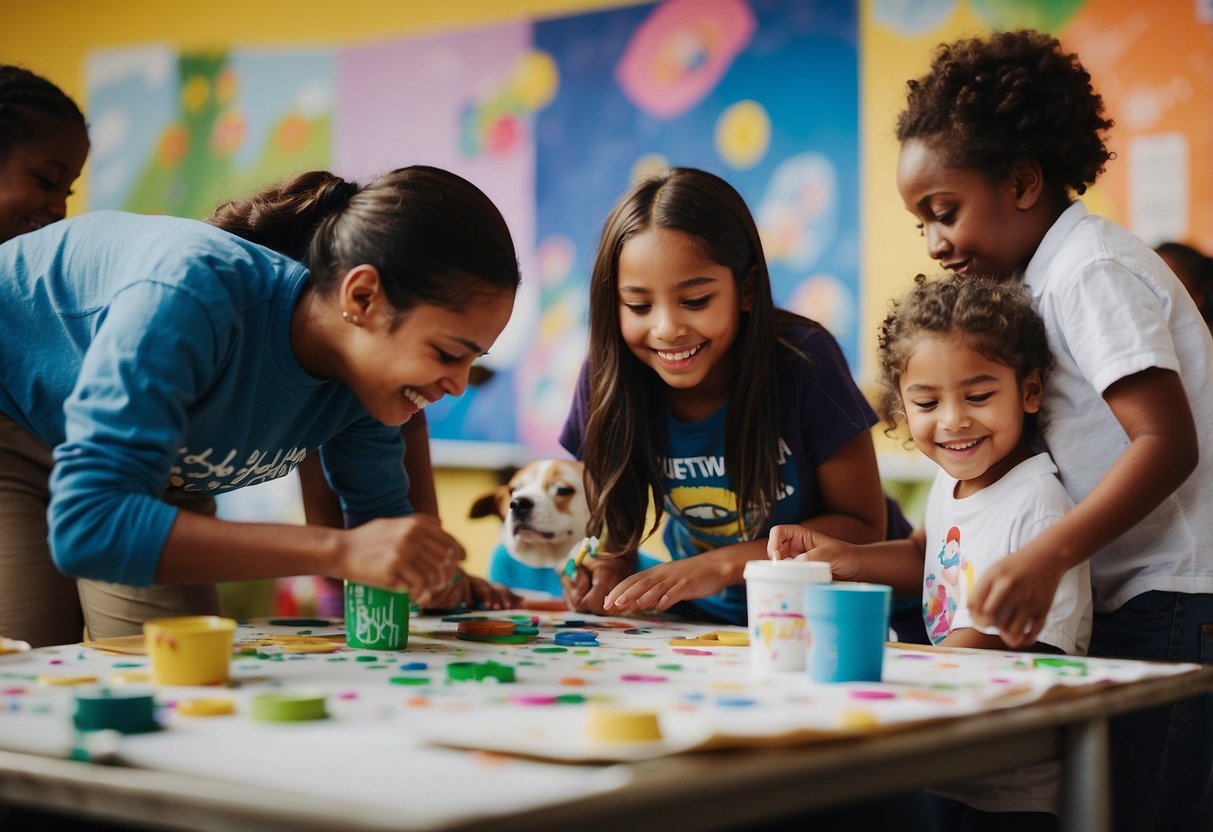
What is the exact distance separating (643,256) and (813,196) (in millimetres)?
2199

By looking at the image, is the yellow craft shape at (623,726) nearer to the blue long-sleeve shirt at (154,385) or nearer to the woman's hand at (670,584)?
the blue long-sleeve shirt at (154,385)

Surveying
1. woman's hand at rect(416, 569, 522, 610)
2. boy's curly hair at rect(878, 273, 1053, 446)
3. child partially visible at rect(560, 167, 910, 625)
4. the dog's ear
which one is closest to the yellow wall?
the dog's ear

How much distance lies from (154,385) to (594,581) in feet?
2.92

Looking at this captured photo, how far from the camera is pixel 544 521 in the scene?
9.29 feet

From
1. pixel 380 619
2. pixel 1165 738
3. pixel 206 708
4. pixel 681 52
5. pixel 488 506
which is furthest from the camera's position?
pixel 681 52

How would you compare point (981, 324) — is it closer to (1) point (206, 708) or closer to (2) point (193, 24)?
(1) point (206, 708)

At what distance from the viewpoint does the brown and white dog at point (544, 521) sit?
2.83 m

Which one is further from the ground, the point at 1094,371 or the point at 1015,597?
the point at 1094,371

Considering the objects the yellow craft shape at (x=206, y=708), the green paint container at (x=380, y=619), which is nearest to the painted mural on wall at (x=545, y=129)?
the green paint container at (x=380, y=619)

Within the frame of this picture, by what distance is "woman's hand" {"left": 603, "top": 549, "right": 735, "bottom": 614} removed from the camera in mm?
1710

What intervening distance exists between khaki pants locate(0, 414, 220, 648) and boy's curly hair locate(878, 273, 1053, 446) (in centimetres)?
112

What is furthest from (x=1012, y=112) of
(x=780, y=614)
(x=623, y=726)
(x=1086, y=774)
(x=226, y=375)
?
(x=623, y=726)

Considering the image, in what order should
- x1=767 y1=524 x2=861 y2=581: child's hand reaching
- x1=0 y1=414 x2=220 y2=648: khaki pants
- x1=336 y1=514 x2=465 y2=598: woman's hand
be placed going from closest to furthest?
1. x1=336 y1=514 x2=465 y2=598: woman's hand
2. x1=767 y1=524 x2=861 y2=581: child's hand reaching
3. x1=0 y1=414 x2=220 y2=648: khaki pants

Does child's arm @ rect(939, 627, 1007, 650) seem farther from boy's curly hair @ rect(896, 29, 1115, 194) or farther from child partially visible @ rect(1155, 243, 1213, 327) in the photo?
child partially visible @ rect(1155, 243, 1213, 327)
